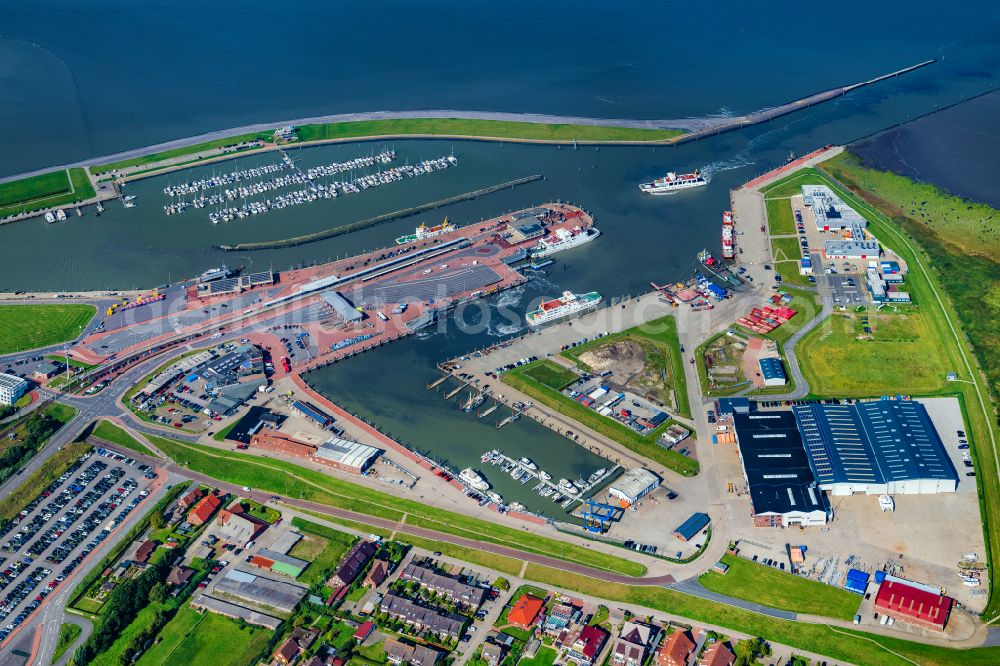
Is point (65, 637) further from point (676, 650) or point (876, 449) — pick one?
point (876, 449)

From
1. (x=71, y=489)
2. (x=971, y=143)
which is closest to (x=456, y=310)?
(x=71, y=489)

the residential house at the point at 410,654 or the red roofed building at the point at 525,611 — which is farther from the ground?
the residential house at the point at 410,654

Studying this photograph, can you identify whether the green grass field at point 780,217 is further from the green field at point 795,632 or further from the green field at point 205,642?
the green field at point 205,642

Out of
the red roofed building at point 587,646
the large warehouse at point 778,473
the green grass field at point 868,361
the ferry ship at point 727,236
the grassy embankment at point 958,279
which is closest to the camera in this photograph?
the red roofed building at point 587,646

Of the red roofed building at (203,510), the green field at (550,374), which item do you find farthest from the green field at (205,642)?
the green field at (550,374)

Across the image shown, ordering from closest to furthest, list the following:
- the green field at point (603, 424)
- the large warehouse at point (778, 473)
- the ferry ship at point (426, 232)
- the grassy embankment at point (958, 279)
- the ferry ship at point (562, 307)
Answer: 1. the large warehouse at point (778, 473)
2. the green field at point (603, 424)
3. the grassy embankment at point (958, 279)
4. the ferry ship at point (562, 307)
5. the ferry ship at point (426, 232)

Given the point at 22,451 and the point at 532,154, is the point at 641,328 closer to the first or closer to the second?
the point at 532,154

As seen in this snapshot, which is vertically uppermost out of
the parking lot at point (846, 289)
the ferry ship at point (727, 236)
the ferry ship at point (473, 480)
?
the ferry ship at point (727, 236)

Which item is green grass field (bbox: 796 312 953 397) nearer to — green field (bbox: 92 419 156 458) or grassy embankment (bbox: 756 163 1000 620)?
grassy embankment (bbox: 756 163 1000 620)
